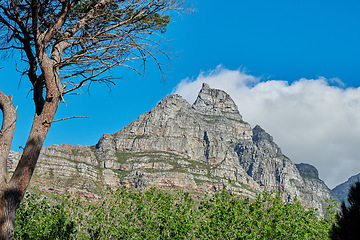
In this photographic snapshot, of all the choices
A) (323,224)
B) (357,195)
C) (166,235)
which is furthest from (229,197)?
(357,195)

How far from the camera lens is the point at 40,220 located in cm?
1739

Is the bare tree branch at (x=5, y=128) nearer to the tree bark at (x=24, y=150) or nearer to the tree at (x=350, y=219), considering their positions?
the tree bark at (x=24, y=150)

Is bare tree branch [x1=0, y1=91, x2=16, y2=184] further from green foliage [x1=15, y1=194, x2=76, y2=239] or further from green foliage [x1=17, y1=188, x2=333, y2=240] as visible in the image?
green foliage [x1=17, y1=188, x2=333, y2=240]

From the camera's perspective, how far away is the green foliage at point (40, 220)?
47.2ft

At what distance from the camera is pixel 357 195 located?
286 inches

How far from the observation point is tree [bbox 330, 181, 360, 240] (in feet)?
22.4

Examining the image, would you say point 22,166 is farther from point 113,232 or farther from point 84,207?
point 84,207

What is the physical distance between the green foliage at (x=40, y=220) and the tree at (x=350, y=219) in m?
10.2

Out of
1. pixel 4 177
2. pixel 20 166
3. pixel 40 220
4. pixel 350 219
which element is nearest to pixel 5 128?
pixel 20 166

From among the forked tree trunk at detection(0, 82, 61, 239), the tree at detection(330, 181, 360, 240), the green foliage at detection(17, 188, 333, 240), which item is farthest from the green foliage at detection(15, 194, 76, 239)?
the tree at detection(330, 181, 360, 240)

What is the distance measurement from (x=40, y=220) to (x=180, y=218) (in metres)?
7.45

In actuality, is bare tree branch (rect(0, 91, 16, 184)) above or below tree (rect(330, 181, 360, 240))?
above

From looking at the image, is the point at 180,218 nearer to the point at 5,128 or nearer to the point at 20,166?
the point at 20,166

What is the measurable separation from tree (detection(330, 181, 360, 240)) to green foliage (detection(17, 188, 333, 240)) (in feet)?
29.5
